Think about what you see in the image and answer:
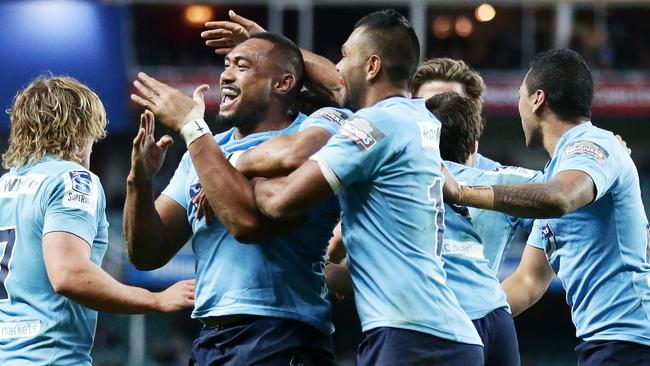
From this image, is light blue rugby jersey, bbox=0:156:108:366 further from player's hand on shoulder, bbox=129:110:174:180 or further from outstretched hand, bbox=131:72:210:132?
outstretched hand, bbox=131:72:210:132

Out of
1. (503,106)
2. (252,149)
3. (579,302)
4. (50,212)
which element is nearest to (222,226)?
(252,149)

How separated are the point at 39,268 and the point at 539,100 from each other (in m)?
2.65

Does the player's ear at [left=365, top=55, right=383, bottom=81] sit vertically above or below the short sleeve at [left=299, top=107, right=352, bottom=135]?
above

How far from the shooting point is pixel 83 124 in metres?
5.62

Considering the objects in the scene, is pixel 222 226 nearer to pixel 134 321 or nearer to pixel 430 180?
pixel 430 180

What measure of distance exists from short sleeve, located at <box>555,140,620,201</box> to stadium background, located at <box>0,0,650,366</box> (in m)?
17.8

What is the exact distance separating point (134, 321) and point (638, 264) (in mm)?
20240

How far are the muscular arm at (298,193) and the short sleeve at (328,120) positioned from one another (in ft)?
1.10

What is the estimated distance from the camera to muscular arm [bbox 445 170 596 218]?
5.32m

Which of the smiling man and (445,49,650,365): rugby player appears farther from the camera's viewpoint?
(445,49,650,365): rugby player

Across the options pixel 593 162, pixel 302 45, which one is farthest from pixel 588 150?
pixel 302 45

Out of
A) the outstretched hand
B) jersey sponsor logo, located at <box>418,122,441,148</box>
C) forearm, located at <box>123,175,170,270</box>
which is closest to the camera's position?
jersey sponsor logo, located at <box>418,122,441,148</box>

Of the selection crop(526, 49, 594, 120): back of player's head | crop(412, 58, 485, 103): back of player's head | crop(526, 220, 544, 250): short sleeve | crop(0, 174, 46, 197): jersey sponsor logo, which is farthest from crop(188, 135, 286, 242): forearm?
crop(412, 58, 485, 103): back of player's head

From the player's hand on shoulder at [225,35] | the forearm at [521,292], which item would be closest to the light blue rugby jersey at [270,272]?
the player's hand on shoulder at [225,35]
